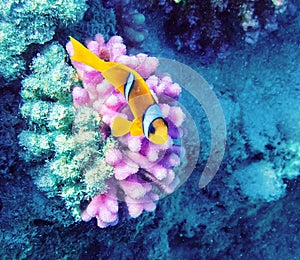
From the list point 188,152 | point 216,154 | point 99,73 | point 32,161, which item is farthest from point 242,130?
point 32,161

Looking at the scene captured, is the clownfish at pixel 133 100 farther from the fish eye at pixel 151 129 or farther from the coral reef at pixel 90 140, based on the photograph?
the coral reef at pixel 90 140

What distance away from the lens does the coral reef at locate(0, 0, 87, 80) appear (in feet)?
7.66

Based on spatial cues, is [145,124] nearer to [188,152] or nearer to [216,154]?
[188,152]

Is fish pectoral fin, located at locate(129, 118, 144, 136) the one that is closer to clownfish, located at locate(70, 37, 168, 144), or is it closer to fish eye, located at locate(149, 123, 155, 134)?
clownfish, located at locate(70, 37, 168, 144)

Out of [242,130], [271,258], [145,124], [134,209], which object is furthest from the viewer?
[271,258]

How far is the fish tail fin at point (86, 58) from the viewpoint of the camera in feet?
7.44

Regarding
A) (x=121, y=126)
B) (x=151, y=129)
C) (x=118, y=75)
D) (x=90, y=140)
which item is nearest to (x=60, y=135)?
(x=90, y=140)

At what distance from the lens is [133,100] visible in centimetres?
219

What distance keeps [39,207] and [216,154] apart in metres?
1.76

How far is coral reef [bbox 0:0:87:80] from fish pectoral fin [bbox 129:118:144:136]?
35.7 inches

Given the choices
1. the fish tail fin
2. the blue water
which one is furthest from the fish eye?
the blue water

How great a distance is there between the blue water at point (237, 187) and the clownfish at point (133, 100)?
979mm

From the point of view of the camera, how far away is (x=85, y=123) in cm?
239

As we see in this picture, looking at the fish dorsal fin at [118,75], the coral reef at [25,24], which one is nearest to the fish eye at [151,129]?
the fish dorsal fin at [118,75]
